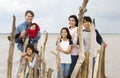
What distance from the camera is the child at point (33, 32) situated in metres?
6.35

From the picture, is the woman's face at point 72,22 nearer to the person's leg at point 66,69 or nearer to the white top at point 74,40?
the white top at point 74,40

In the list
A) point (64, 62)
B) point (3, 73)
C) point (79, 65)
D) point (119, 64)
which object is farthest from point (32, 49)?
point (119, 64)

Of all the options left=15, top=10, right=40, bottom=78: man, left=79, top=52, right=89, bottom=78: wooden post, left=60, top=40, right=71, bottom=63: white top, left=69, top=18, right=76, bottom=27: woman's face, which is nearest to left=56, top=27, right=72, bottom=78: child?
left=60, top=40, right=71, bottom=63: white top

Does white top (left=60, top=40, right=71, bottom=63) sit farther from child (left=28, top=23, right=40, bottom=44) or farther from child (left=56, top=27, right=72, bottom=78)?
child (left=28, top=23, right=40, bottom=44)

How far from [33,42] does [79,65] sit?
150 centimetres

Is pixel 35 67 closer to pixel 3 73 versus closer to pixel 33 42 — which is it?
pixel 33 42

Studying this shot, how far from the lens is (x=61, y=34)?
6.45 meters

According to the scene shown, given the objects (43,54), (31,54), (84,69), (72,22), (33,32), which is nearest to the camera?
(84,69)

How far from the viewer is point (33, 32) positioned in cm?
641

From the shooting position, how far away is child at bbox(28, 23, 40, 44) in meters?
6.35

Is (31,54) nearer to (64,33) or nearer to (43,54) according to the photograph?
(43,54)

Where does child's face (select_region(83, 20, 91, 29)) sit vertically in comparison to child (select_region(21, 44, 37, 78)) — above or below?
above

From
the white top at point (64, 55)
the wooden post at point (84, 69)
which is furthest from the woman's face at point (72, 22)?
the wooden post at point (84, 69)

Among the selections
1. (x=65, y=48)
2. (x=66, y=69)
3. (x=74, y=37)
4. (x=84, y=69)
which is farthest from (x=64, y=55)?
(x=84, y=69)
